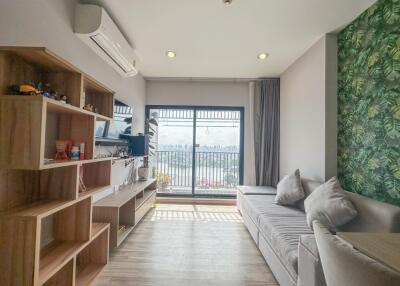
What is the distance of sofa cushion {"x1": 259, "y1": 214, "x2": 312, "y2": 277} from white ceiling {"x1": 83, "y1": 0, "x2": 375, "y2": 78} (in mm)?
2178

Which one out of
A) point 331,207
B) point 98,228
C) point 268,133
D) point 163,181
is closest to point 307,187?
point 331,207

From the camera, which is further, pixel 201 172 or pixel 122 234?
pixel 201 172

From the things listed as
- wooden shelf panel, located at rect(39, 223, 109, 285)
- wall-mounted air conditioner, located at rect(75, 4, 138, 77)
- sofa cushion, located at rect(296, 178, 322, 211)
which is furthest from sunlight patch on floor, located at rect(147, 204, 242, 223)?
wall-mounted air conditioner, located at rect(75, 4, 138, 77)

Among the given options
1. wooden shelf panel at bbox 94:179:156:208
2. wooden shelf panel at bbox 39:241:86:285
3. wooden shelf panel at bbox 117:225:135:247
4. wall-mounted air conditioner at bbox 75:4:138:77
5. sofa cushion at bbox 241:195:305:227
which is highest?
wall-mounted air conditioner at bbox 75:4:138:77

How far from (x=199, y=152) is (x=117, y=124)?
7.30ft

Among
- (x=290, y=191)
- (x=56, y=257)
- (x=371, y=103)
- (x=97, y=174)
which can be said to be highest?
(x=371, y=103)

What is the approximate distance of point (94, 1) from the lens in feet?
7.10

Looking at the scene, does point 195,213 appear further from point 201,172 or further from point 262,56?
point 262,56

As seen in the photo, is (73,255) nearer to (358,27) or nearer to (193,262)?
(193,262)

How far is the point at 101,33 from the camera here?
2168mm

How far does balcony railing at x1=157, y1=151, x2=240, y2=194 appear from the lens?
16.2ft

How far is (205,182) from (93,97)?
3220 mm

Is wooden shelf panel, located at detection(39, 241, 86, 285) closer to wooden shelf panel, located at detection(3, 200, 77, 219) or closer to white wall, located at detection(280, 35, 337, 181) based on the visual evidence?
wooden shelf panel, located at detection(3, 200, 77, 219)

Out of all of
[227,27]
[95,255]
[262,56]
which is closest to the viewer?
[95,255]
